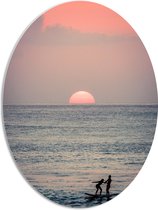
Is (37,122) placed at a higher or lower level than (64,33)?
lower

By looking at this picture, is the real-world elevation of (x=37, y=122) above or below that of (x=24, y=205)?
above

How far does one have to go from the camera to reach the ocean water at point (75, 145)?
134 inches

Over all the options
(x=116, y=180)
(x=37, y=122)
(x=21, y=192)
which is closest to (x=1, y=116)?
(x=37, y=122)

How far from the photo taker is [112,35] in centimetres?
348

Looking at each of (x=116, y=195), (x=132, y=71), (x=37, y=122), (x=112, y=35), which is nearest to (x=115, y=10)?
(x=112, y=35)

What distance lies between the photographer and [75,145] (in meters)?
3.46

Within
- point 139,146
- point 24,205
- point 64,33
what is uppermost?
point 64,33

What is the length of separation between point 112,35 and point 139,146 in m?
0.73

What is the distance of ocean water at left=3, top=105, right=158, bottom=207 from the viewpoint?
11.2 feet

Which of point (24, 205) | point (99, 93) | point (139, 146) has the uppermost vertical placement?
point (99, 93)

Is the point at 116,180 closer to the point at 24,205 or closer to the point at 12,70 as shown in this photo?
the point at 24,205

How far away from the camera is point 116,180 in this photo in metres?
3.51

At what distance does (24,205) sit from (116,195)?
590 mm

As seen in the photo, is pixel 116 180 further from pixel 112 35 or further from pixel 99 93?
pixel 112 35
